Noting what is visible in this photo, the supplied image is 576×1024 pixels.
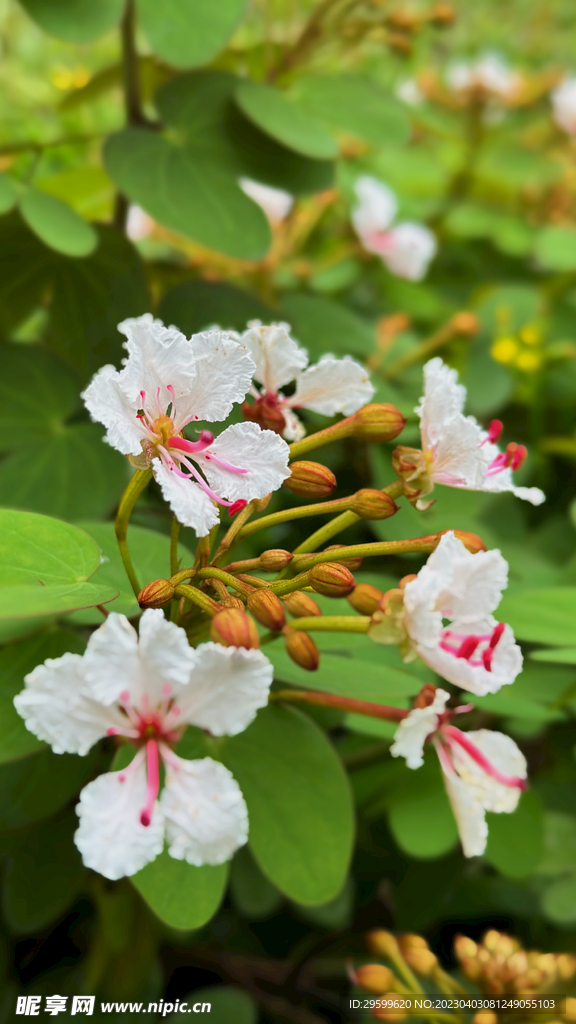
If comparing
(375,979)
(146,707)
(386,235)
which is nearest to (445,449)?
(146,707)

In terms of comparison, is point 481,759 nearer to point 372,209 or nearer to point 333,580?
point 333,580

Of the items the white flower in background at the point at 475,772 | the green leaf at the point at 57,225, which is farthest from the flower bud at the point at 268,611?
the green leaf at the point at 57,225

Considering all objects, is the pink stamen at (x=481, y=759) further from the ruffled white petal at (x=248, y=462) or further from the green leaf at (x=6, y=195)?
the green leaf at (x=6, y=195)

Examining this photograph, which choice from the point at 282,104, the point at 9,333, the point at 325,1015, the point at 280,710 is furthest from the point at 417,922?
the point at 282,104

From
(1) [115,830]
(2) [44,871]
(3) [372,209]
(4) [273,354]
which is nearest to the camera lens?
(1) [115,830]

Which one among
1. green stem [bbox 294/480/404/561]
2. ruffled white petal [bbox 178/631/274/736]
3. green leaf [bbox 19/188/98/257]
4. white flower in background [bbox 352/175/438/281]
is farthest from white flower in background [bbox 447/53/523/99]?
ruffled white petal [bbox 178/631/274/736]

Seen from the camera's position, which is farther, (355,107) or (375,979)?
(355,107)
